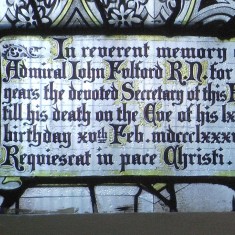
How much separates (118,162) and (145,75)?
0.60 meters

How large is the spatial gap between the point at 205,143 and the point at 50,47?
121 cm

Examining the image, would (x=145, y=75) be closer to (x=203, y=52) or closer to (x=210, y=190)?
(x=203, y=52)

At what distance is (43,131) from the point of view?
449 cm

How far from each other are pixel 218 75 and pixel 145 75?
1.60 ft

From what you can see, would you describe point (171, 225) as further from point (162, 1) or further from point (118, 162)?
point (162, 1)

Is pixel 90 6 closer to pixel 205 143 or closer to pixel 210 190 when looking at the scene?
pixel 205 143

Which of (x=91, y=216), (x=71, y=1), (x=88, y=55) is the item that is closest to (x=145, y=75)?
(x=88, y=55)

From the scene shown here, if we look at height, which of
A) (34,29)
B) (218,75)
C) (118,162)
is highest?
(34,29)

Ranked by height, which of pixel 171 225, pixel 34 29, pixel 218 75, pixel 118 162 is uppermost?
pixel 34 29

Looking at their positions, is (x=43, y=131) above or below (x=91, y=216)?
above

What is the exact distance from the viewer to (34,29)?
452 centimetres

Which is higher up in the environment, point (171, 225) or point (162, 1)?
point (162, 1)

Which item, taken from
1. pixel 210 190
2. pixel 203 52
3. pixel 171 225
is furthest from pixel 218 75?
pixel 171 225

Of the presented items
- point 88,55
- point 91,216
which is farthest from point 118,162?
point 88,55
